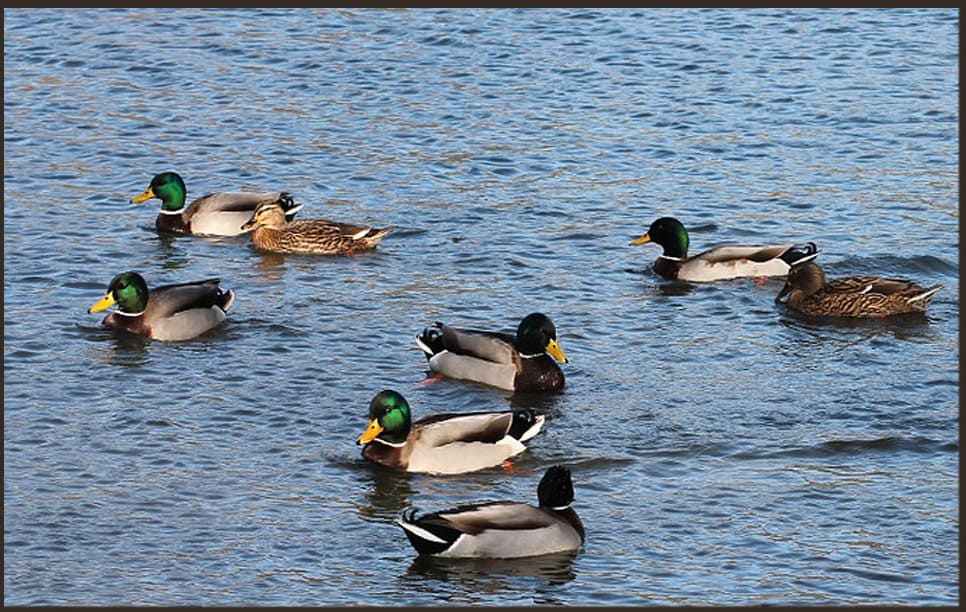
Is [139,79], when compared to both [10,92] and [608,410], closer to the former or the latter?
[10,92]

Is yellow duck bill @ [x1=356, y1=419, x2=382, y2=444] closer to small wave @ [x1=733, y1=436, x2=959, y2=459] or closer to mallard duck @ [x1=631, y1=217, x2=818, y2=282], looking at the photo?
small wave @ [x1=733, y1=436, x2=959, y2=459]

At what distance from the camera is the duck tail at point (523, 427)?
14.0m

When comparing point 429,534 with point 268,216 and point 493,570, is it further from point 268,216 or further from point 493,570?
point 268,216

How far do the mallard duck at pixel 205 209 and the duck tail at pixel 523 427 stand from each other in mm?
5996

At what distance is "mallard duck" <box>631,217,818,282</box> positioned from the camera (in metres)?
18.1

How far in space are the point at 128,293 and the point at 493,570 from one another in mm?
5658

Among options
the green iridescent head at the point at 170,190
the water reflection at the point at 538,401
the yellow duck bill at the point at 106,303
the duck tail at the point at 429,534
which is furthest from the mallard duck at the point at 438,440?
the green iridescent head at the point at 170,190

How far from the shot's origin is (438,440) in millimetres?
13961

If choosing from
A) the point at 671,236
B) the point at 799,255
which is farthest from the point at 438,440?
the point at 799,255

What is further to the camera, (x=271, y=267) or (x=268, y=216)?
(x=268, y=216)

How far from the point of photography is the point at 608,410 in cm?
1492

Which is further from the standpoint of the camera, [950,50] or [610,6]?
[610,6]

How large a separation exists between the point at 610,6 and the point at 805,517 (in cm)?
1443

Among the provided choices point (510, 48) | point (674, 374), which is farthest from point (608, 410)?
point (510, 48)
